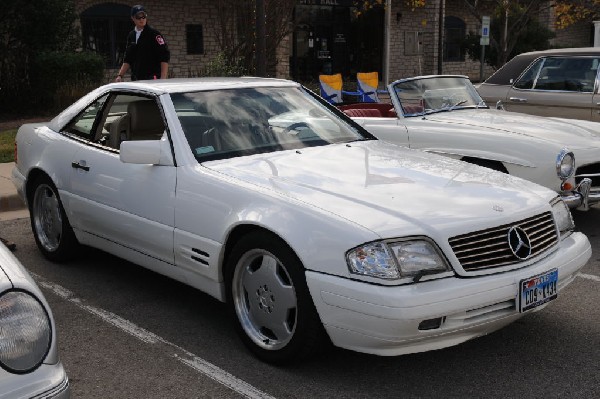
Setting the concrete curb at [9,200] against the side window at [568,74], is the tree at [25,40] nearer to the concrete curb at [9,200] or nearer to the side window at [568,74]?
the concrete curb at [9,200]

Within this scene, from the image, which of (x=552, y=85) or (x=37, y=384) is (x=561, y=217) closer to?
(x=37, y=384)

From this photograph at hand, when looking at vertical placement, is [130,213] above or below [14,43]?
below

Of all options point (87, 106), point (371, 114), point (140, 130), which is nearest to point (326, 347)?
point (140, 130)

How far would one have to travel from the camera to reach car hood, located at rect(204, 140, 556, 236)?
3467 millimetres

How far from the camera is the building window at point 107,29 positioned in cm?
2300

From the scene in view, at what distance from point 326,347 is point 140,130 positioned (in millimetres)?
2331

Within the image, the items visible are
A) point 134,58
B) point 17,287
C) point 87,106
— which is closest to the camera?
point 17,287

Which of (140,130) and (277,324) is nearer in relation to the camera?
(277,324)

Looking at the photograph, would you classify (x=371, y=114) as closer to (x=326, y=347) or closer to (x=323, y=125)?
(x=323, y=125)

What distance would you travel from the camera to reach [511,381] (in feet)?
11.7

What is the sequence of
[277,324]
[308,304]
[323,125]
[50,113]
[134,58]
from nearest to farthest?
[308,304]
[277,324]
[323,125]
[134,58]
[50,113]

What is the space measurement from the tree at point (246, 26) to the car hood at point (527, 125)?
12.0 metres

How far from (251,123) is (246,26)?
1495 cm

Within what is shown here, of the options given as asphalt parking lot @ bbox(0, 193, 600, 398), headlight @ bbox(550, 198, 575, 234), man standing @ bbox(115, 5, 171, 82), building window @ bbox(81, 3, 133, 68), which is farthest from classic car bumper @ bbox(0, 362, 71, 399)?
building window @ bbox(81, 3, 133, 68)
